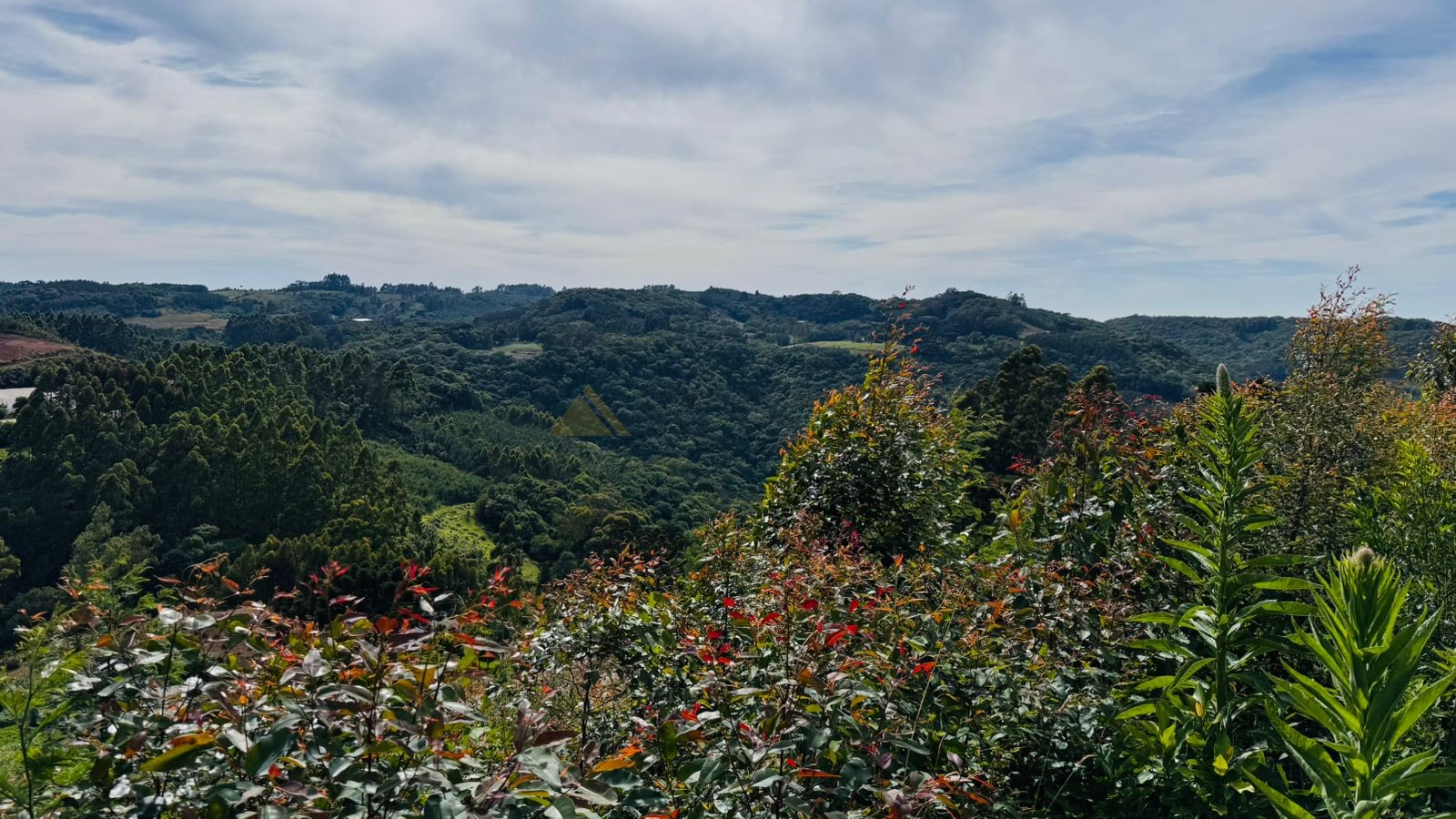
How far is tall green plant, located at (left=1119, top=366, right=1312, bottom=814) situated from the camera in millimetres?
2205

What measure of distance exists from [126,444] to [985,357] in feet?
324

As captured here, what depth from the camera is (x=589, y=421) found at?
358 ft

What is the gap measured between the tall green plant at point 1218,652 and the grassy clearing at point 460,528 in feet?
168

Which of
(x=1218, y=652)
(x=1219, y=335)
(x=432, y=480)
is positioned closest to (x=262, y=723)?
(x=1218, y=652)

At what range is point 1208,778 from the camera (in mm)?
2250

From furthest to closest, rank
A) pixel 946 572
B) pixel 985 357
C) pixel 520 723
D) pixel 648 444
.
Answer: pixel 985 357, pixel 648 444, pixel 946 572, pixel 520 723

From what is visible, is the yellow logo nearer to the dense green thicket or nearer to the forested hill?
the forested hill

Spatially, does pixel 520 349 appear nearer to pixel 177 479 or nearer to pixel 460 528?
pixel 460 528

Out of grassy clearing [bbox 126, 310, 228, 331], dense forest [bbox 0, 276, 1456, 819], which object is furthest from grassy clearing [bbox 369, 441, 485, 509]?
grassy clearing [bbox 126, 310, 228, 331]

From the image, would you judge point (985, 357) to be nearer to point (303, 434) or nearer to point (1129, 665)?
point (303, 434)

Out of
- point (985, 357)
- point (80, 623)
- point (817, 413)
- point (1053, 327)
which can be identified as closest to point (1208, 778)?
point (80, 623)

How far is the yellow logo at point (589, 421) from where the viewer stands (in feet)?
346

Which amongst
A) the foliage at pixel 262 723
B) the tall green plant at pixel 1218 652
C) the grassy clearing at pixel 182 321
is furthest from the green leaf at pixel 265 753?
the grassy clearing at pixel 182 321

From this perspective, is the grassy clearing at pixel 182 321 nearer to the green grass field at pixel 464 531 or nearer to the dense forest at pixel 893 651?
the green grass field at pixel 464 531
